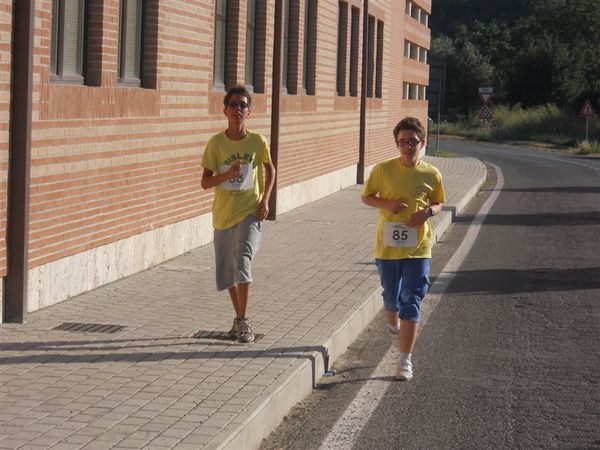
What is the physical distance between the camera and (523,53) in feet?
274

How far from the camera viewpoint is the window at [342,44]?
2581 centimetres

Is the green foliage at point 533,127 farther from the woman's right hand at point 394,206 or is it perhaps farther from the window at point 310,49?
the woman's right hand at point 394,206

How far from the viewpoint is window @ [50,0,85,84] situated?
406 inches

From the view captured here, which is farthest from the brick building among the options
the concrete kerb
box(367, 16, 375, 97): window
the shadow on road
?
box(367, 16, 375, 97): window

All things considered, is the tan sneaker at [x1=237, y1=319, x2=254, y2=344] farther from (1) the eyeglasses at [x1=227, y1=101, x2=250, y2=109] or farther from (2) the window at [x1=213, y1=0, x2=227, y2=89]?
(2) the window at [x1=213, y1=0, x2=227, y2=89]

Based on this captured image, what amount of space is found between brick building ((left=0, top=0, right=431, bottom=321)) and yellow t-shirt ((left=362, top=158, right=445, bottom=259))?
2.86 meters

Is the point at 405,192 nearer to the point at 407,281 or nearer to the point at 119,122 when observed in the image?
the point at 407,281

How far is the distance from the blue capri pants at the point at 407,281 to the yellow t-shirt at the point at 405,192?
0.06 m

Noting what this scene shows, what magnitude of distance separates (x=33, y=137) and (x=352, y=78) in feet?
62.4

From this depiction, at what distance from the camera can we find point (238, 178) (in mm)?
8641

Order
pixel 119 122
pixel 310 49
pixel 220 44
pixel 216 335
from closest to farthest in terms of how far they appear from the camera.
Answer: pixel 216 335 → pixel 119 122 → pixel 220 44 → pixel 310 49

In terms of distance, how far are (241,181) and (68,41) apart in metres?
2.90

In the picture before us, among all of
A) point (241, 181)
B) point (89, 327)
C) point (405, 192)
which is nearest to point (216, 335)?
point (89, 327)

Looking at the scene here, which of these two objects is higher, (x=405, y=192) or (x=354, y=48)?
(x=354, y=48)
